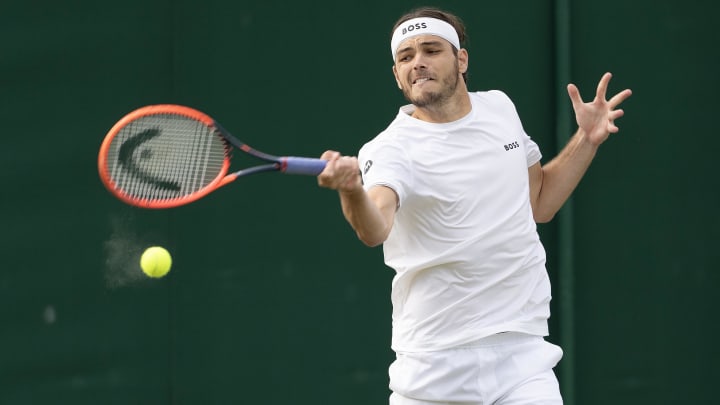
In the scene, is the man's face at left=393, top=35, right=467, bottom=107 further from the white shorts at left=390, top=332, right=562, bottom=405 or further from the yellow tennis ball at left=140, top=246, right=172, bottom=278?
the yellow tennis ball at left=140, top=246, right=172, bottom=278

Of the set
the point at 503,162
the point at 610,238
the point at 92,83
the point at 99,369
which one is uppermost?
the point at 92,83

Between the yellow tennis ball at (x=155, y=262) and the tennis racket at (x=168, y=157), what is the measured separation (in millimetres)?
1024

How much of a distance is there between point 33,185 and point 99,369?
→ 0.74 metres

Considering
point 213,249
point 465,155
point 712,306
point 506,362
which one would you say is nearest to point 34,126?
point 213,249

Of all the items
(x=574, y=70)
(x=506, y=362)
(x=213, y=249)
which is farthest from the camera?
(x=574, y=70)

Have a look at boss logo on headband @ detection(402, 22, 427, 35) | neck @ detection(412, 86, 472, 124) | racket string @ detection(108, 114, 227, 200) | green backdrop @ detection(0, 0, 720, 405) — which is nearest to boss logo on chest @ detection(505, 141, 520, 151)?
neck @ detection(412, 86, 472, 124)

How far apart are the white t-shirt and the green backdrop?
1.21m

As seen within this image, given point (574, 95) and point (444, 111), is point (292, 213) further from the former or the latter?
point (574, 95)

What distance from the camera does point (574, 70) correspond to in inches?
216

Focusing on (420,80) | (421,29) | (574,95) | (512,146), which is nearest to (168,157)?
(420,80)

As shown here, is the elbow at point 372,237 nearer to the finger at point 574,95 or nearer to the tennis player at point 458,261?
the tennis player at point 458,261

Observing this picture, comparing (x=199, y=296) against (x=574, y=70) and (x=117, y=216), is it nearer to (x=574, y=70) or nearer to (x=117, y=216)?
(x=117, y=216)

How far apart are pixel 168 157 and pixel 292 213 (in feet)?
5.00

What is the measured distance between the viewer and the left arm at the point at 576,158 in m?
4.17
